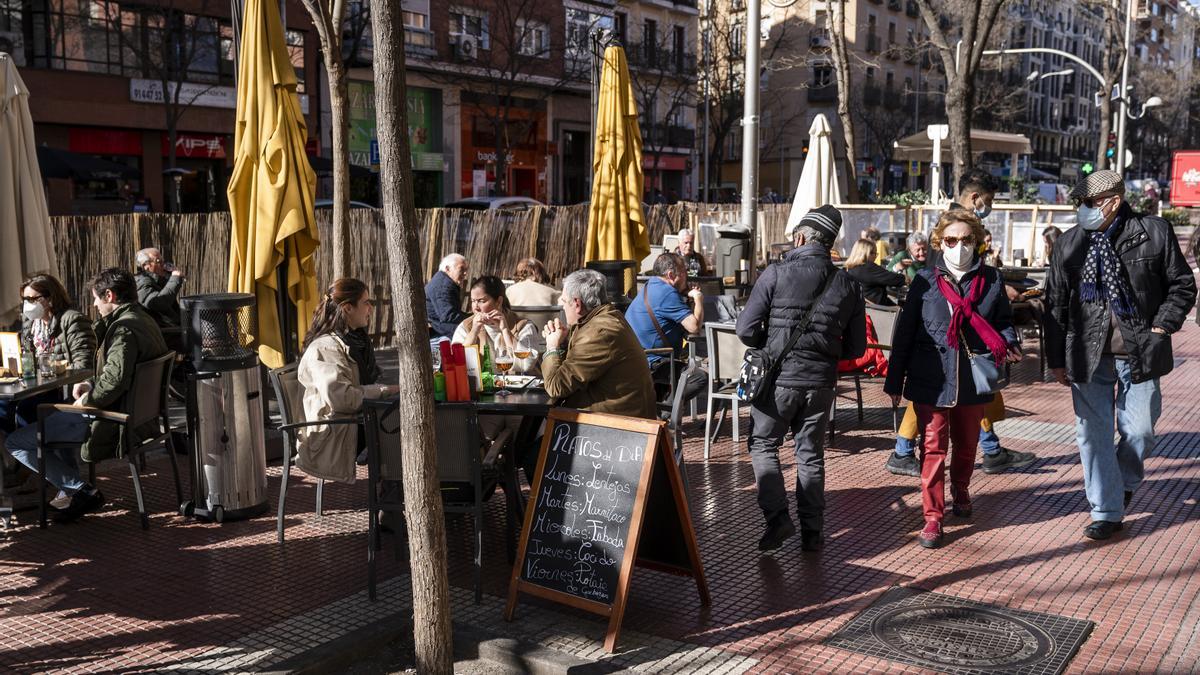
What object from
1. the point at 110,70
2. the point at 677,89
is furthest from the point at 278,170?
the point at 677,89

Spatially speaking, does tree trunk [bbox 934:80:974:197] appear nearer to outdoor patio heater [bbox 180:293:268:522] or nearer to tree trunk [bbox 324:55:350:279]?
tree trunk [bbox 324:55:350:279]

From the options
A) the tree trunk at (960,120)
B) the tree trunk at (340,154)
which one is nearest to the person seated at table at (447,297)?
the tree trunk at (340,154)

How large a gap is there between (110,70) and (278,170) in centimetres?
2529

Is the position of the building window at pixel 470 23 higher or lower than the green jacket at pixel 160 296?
higher

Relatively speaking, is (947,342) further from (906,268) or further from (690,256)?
(690,256)

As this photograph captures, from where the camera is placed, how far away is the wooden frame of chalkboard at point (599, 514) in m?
4.82

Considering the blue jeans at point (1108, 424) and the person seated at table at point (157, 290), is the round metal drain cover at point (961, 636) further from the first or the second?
the person seated at table at point (157, 290)

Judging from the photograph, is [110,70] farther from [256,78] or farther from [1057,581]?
[1057,581]

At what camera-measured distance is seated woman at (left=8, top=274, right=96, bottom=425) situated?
6.97 metres

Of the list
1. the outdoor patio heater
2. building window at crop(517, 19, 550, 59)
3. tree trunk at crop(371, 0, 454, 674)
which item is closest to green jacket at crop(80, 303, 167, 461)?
the outdoor patio heater

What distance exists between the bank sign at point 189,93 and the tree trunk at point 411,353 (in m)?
27.3

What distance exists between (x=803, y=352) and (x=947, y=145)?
23.9 meters

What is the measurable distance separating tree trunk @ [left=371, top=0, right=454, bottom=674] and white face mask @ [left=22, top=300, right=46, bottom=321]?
13.8 feet

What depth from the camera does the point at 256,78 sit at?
299 inches
